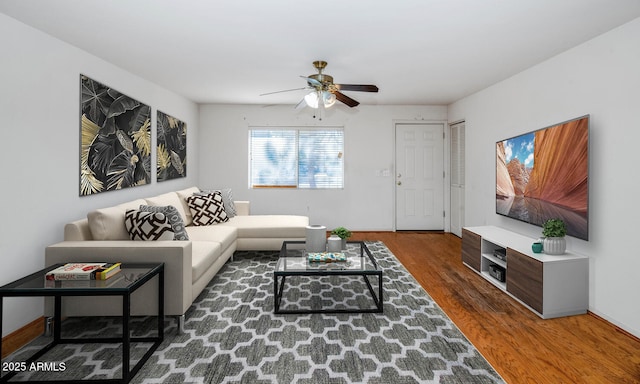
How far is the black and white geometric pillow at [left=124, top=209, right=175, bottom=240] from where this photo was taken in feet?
8.79

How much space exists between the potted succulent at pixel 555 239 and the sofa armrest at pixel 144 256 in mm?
3000

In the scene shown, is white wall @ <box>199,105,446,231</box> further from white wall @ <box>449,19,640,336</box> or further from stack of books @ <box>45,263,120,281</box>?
stack of books @ <box>45,263,120,281</box>

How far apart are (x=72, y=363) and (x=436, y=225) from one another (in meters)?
5.53

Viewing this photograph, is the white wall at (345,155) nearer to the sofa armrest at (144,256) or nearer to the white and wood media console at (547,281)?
the white and wood media console at (547,281)

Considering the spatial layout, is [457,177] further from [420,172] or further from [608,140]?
[608,140]

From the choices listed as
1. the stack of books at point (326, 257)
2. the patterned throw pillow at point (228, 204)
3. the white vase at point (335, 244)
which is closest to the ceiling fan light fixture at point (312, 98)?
the white vase at point (335, 244)

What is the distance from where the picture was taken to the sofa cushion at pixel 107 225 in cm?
262

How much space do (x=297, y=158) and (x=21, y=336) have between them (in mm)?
4411

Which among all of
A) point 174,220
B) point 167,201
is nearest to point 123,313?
point 174,220

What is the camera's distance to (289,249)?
348 centimetres

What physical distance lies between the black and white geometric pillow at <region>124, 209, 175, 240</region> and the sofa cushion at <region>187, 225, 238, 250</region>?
874 mm

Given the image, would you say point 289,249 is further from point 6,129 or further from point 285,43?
point 6,129

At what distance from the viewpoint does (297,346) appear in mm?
2252

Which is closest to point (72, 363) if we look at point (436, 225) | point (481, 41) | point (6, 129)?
point (6, 129)
